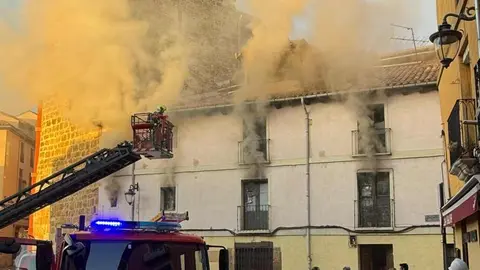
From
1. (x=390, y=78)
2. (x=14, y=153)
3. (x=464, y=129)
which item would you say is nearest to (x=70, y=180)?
(x=464, y=129)

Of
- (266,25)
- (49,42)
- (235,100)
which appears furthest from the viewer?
(235,100)

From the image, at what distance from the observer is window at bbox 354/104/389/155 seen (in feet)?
55.7

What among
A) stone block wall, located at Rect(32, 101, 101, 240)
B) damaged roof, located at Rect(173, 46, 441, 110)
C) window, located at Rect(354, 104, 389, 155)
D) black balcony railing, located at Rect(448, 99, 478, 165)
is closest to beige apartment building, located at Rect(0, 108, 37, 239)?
stone block wall, located at Rect(32, 101, 101, 240)

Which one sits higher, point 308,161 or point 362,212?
point 308,161

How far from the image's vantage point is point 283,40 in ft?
52.4

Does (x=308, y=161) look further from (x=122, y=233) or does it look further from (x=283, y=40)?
(x=122, y=233)

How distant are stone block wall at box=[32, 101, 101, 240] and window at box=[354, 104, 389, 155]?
27.8 ft

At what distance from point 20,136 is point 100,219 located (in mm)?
31042

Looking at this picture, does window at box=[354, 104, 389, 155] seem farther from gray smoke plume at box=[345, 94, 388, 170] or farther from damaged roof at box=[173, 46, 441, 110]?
damaged roof at box=[173, 46, 441, 110]

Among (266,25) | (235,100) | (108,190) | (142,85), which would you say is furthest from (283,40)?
(108,190)

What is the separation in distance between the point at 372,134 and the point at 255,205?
3.98 metres

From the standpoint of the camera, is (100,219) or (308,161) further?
(308,161)

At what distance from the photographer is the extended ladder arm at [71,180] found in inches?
395

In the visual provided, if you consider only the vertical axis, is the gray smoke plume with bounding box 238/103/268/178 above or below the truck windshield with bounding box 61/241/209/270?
Result: above
